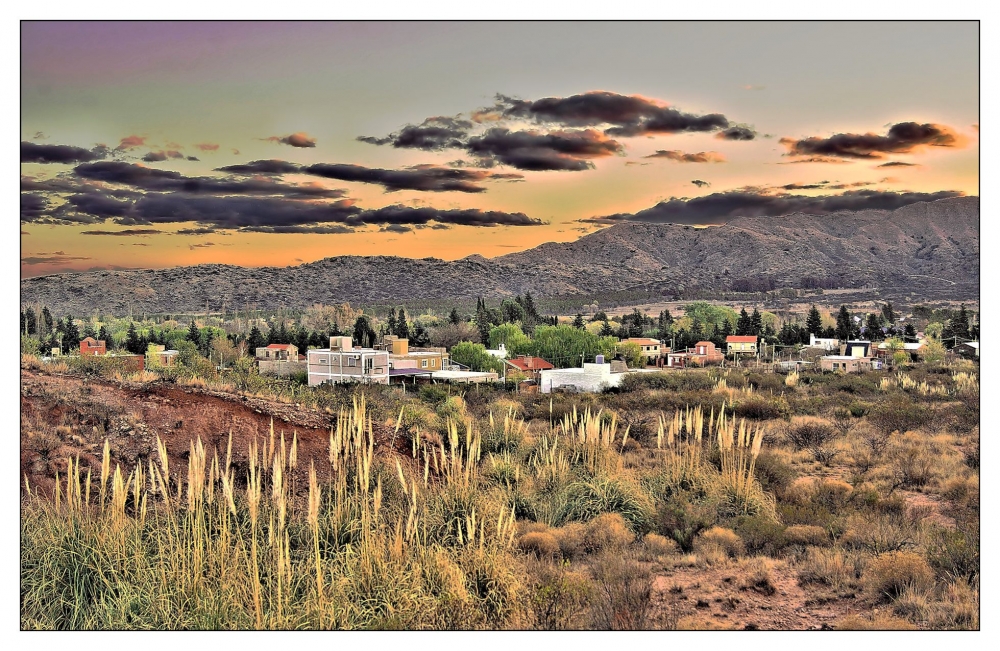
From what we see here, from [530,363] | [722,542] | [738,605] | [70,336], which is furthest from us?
[530,363]

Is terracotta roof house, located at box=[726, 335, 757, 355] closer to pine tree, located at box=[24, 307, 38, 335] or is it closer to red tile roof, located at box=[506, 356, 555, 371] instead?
red tile roof, located at box=[506, 356, 555, 371]

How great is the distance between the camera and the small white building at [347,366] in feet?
65.2

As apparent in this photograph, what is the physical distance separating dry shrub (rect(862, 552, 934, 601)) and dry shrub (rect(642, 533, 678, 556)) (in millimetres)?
1707

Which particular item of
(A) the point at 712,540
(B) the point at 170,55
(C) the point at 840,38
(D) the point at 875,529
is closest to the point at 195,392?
(B) the point at 170,55

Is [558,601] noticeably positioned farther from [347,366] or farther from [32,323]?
[347,366]

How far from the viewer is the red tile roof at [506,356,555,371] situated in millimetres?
30859

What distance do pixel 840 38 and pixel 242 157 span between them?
10.1 metres

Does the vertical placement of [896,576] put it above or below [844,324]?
below

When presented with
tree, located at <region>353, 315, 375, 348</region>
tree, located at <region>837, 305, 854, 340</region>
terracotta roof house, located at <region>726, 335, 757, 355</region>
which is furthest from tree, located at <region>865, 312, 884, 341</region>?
tree, located at <region>353, 315, 375, 348</region>

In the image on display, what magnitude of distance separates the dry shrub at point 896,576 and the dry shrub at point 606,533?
84.0 inches

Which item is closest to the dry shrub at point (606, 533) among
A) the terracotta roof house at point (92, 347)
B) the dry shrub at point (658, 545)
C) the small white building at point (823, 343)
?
the dry shrub at point (658, 545)

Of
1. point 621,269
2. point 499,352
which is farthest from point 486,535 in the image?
point 621,269

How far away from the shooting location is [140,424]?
9133 mm

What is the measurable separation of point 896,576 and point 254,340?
2253 centimetres
